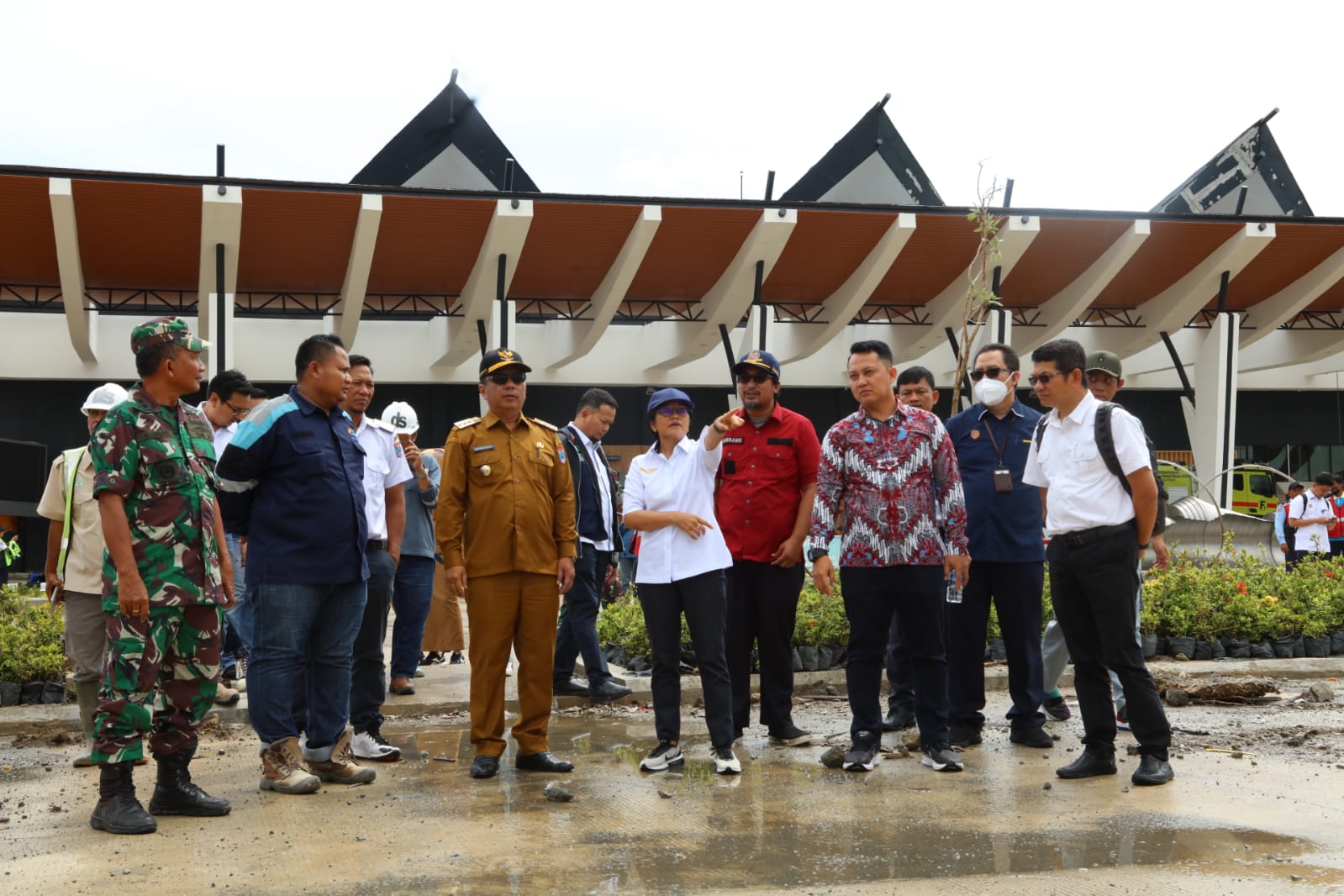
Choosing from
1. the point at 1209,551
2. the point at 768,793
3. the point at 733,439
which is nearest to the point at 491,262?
the point at 1209,551

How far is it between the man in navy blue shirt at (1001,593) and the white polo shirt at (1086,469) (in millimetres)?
637

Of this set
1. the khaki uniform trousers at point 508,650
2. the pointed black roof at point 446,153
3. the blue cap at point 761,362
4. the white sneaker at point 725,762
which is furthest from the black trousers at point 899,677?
the pointed black roof at point 446,153

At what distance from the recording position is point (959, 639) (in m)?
6.29

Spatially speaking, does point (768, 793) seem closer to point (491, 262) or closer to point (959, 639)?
point (959, 639)

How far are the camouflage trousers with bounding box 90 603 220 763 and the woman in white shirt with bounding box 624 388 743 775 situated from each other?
77.5 inches

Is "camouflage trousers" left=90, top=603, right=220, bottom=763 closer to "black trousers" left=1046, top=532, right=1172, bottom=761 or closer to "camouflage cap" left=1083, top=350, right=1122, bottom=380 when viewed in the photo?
"black trousers" left=1046, top=532, right=1172, bottom=761

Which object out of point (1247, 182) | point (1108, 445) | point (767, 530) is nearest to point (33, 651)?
point (767, 530)

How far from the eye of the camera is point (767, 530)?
19.8ft

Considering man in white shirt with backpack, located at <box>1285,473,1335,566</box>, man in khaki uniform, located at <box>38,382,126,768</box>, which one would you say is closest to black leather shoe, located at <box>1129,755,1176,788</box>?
man in khaki uniform, located at <box>38,382,126,768</box>

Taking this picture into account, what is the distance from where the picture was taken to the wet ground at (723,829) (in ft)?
12.4

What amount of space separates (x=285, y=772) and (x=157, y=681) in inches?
29.1

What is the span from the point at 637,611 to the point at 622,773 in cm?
403

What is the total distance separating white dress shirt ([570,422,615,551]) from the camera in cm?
780

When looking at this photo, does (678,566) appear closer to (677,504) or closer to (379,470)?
(677,504)
